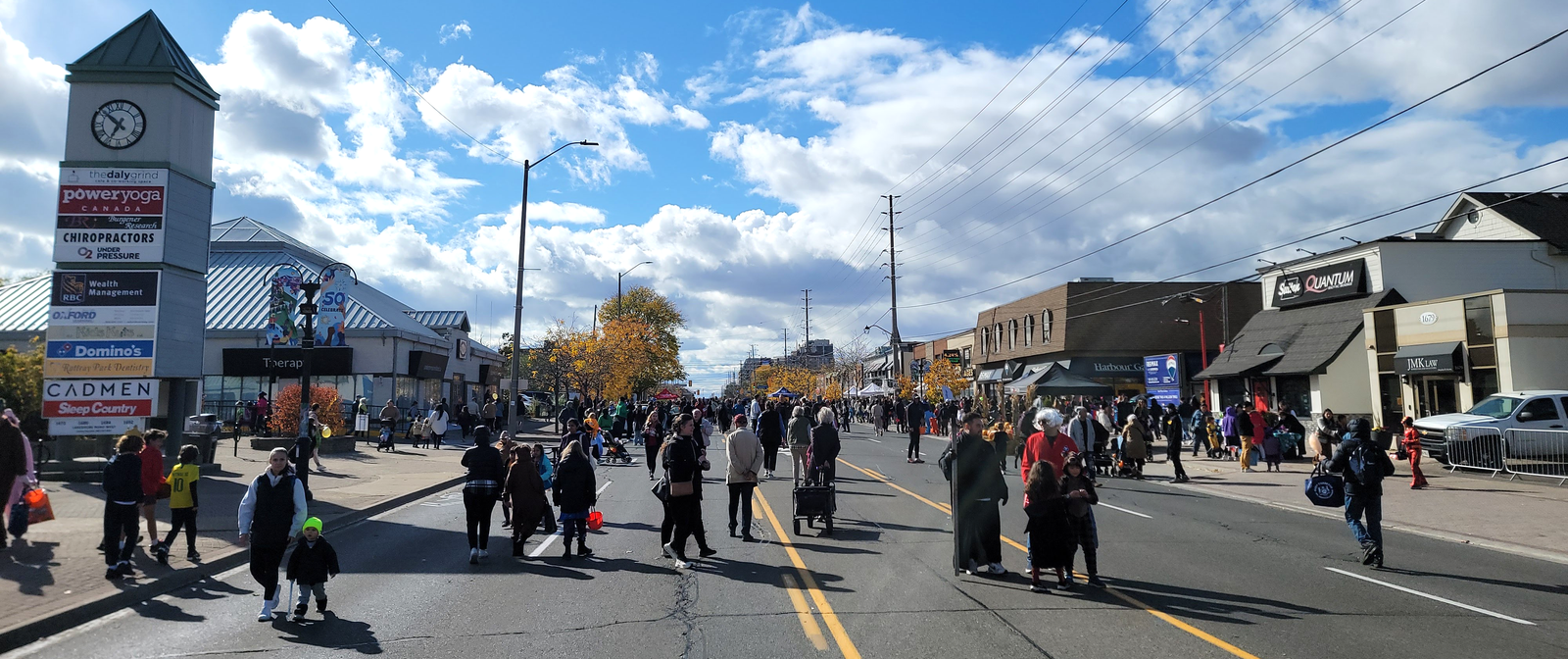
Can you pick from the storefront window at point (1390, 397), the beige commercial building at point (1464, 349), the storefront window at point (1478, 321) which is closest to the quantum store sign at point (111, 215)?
the beige commercial building at point (1464, 349)

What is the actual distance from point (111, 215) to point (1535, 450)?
99.1 feet

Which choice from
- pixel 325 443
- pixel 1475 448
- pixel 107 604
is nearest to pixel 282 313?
pixel 325 443

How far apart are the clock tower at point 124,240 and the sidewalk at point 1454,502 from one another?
2158cm

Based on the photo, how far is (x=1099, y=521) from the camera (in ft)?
43.6

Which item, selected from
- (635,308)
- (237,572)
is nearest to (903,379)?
(635,308)

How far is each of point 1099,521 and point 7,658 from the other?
12524 mm

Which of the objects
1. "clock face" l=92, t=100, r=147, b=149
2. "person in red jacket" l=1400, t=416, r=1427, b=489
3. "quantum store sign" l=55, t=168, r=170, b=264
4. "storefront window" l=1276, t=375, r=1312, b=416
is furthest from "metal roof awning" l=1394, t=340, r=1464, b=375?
"clock face" l=92, t=100, r=147, b=149

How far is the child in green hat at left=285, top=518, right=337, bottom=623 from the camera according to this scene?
7.59m

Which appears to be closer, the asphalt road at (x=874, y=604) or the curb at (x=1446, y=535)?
the asphalt road at (x=874, y=604)

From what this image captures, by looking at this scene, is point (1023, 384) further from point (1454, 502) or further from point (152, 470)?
point (152, 470)

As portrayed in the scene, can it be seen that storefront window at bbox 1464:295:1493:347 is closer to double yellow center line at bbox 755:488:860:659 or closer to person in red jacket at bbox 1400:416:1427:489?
person in red jacket at bbox 1400:416:1427:489

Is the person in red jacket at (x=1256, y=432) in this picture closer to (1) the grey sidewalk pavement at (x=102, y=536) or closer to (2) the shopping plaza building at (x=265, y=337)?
(1) the grey sidewalk pavement at (x=102, y=536)

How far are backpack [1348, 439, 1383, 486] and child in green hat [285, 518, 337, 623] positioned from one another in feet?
34.5

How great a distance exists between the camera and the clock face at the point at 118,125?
17.5 metres
